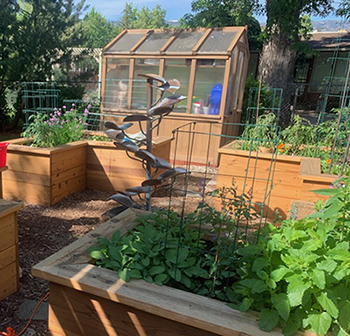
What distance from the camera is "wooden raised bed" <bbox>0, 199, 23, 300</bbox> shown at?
1.89 meters

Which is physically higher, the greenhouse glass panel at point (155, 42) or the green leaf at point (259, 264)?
the greenhouse glass panel at point (155, 42)

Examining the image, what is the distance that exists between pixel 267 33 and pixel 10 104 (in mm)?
7733

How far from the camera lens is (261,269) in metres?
1.25

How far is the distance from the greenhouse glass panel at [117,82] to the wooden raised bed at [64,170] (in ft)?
8.44

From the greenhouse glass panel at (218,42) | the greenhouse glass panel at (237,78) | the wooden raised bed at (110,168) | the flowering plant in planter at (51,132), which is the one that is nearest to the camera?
the flowering plant in planter at (51,132)

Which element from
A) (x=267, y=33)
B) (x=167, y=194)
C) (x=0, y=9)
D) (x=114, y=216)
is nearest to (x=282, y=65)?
(x=267, y=33)

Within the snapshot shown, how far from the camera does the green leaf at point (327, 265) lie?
41.6 inches

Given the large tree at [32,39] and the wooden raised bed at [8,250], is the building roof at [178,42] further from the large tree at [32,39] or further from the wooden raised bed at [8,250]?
the wooden raised bed at [8,250]

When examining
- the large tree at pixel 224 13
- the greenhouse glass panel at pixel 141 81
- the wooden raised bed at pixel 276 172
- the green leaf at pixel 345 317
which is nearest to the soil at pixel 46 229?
the wooden raised bed at pixel 276 172

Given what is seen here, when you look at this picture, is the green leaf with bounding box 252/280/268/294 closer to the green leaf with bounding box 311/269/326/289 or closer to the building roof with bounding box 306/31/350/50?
the green leaf with bounding box 311/269/326/289

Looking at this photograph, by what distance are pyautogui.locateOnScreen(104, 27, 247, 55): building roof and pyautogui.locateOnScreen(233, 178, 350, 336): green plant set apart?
202 inches

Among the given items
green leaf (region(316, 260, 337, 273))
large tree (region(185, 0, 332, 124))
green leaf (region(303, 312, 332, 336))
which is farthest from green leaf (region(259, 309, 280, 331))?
large tree (region(185, 0, 332, 124))

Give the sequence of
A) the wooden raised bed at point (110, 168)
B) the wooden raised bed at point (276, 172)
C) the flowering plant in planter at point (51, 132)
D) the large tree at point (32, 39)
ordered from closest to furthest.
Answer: the wooden raised bed at point (276, 172)
the flowering plant in planter at point (51, 132)
the wooden raised bed at point (110, 168)
the large tree at point (32, 39)

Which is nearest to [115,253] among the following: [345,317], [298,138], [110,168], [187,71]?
[345,317]
